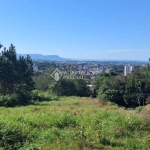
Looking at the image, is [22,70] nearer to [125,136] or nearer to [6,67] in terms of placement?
[6,67]

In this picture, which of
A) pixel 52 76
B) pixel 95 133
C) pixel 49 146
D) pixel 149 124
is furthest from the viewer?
pixel 52 76

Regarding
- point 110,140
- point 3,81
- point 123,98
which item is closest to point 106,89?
point 123,98

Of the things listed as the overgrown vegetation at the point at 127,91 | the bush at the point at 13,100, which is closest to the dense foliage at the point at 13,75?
the bush at the point at 13,100

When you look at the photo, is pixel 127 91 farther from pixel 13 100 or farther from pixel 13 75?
pixel 13 75

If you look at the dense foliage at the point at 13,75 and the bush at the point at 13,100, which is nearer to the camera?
the bush at the point at 13,100

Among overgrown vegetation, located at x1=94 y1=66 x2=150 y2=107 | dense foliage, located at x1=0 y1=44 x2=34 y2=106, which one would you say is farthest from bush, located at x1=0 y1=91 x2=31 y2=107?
overgrown vegetation, located at x1=94 y1=66 x2=150 y2=107

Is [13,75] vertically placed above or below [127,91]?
above

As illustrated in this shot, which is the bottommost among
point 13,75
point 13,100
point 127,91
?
point 13,100

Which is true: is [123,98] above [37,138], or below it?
below

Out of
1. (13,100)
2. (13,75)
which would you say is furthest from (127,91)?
(13,75)

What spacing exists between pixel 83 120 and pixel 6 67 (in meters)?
19.4

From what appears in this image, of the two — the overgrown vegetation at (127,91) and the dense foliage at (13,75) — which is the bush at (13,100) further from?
the overgrown vegetation at (127,91)

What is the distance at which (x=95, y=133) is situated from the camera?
4.98 meters

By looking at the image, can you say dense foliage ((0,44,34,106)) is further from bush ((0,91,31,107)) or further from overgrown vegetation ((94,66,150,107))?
overgrown vegetation ((94,66,150,107))
